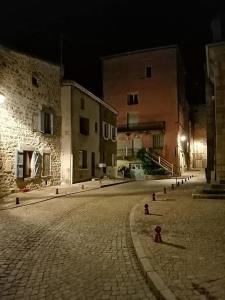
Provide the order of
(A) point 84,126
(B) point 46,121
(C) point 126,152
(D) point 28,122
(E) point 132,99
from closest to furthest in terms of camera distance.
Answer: (D) point 28,122
(B) point 46,121
(A) point 84,126
(C) point 126,152
(E) point 132,99

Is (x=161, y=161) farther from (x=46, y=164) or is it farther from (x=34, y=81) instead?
(x=34, y=81)

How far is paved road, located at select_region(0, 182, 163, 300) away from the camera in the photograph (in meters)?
4.47

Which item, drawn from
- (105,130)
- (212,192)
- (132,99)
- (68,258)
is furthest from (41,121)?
(132,99)

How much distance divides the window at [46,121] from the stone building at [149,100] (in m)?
17.2

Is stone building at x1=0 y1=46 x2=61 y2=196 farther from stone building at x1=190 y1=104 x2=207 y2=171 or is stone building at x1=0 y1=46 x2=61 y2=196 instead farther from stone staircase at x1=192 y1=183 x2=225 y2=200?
stone building at x1=190 y1=104 x2=207 y2=171

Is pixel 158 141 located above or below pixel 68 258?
above

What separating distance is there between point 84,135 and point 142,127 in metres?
14.5

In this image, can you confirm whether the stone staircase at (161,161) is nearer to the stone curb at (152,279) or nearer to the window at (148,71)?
the window at (148,71)

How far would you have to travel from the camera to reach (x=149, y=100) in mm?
40125

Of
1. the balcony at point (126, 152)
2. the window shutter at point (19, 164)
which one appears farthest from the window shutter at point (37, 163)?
the balcony at point (126, 152)

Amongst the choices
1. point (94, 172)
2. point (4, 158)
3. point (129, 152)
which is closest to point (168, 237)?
point (4, 158)

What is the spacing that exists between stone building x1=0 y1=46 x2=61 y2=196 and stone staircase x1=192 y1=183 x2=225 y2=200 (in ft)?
29.5

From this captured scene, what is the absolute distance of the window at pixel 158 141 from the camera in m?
38.8

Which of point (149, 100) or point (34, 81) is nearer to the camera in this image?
point (34, 81)
